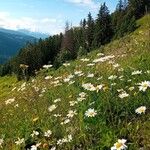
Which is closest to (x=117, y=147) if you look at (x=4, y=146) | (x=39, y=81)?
(x=4, y=146)

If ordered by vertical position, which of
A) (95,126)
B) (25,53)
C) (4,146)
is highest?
(95,126)

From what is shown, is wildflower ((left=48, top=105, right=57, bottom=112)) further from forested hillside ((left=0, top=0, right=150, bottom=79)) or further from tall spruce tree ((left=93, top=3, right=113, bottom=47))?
tall spruce tree ((left=93, top=3, right=113, bottom=47))

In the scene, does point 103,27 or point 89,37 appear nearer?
point 103,27

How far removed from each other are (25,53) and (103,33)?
33.6 m

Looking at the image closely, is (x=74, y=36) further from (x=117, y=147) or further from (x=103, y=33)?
(x=117, y=147)

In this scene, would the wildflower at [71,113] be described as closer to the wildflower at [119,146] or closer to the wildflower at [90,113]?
the wildflower at [90,113]

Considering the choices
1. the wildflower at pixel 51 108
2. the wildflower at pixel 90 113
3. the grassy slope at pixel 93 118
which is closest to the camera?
the grassy slope at pixel 93 118

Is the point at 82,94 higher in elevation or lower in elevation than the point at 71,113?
higher

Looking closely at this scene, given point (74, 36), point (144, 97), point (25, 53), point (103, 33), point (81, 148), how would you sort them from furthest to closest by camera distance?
point (74, 36) → point (25, 53) → point (103, 33) → point (144, 97) → point (81, 148)

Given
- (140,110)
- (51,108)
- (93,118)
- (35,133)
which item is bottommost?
(35,133)

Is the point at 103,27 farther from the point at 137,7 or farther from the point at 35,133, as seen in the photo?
the point at 35,133

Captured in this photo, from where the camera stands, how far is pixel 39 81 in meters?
12.7

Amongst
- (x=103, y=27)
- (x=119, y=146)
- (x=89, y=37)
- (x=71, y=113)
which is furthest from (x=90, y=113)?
(x=89, y=37)

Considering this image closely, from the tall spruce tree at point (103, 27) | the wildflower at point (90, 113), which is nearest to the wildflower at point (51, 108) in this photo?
the wildflower at point (90, 113)
